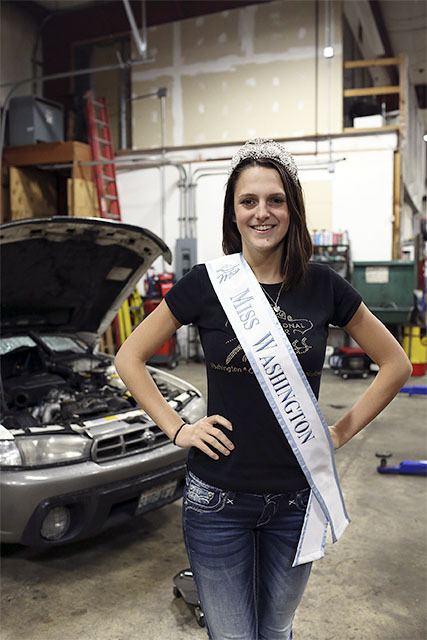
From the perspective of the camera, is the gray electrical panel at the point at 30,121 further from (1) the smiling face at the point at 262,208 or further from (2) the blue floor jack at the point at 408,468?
(1) the smiling face at the point at 262,208

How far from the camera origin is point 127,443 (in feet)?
8.66

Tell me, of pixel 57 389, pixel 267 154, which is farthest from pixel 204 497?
pixel 57 389

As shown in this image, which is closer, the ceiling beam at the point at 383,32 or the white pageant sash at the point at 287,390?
the white pageant sash at the point at 287,390

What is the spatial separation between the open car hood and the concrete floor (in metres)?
1.42

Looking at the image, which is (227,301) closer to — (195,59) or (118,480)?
(118,480)

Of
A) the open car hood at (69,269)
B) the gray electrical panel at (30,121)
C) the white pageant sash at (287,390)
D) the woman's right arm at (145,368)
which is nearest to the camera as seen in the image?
the white pageant sash at (287,390)

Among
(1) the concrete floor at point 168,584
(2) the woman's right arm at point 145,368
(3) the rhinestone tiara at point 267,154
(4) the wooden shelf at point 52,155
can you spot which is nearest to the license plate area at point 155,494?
(1) the concrete floor at point 168,584

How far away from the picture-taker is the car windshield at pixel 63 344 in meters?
3.68

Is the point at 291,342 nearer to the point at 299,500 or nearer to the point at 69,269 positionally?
the point at 299,500

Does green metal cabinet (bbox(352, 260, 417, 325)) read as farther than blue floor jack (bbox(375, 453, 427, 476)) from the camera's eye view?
Yes

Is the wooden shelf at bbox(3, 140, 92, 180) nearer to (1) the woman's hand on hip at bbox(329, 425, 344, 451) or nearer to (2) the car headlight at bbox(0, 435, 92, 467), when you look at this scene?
(2) the car headlight at bbox(0, 435, 92, 467)

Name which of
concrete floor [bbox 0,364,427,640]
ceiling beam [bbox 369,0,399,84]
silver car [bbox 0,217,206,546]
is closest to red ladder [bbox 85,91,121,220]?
ceiling beam [bbox 369,0,399,84]

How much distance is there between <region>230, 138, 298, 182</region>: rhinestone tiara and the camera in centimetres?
132

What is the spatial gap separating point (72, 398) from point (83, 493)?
87 centimetres
